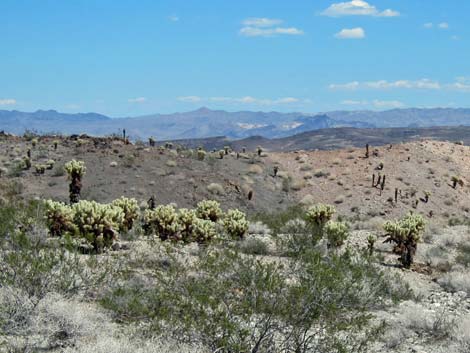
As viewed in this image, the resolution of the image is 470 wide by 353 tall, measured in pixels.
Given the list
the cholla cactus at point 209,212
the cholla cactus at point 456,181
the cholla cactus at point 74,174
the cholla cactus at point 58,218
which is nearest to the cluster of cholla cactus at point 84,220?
the cholla cactus at point 58,218

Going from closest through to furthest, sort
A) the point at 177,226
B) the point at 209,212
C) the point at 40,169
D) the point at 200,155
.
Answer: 1. the point at 177,226
2. the point at 209,212
3. the point at 40,169
4. the point at 200,155

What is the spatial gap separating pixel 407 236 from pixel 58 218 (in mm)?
9301

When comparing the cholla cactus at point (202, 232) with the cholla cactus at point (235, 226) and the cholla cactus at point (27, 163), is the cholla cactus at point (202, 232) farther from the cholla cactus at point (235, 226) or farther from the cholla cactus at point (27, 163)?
the cholla cactus at point (27, 163)

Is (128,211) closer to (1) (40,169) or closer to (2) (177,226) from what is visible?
(2) (177,226)

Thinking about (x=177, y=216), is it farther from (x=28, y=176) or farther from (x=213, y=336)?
(x=28, y=176)

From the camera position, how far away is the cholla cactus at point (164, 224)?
1606 centimetres

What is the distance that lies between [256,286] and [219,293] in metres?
0.53

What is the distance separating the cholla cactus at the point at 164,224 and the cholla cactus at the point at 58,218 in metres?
2.36

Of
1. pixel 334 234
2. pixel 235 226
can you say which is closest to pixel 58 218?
pixel 235 226

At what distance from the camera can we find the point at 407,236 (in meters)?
17.1

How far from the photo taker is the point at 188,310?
26.8ft

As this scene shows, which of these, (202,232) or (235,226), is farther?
(235,226)

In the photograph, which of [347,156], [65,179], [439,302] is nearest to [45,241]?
[439,302]

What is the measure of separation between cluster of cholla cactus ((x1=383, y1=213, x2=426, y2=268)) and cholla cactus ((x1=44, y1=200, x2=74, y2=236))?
8712 millimetres
